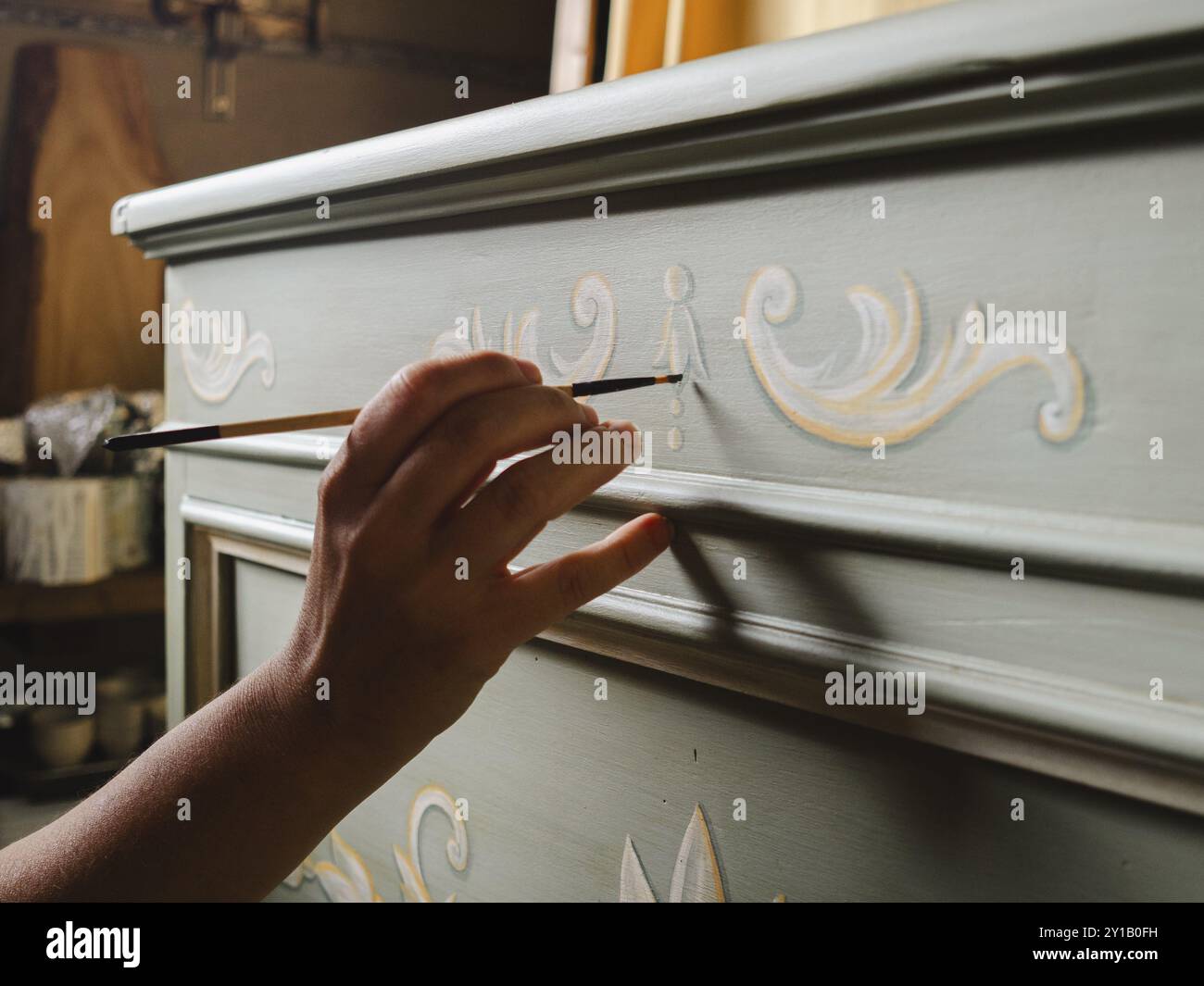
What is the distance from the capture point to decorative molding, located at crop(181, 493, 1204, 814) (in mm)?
287

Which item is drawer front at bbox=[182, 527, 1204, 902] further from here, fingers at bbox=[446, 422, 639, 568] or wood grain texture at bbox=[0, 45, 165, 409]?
wood grain texture at bbox=[0, 45, 165, 409]

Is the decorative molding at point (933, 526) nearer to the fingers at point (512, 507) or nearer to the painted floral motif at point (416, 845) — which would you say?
the fingers at point (512, 507)

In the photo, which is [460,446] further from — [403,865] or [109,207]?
[109,207]

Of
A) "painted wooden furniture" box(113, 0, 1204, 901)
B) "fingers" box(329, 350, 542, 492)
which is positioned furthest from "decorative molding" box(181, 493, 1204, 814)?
"fingers" box(329, 350, 542, 492)

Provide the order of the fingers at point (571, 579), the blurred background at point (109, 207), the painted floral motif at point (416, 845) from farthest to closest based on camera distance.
Result: the blurred background at point (109, 207) → the painted floral motif at point (416, 845) → the fingers at point (571, 579)

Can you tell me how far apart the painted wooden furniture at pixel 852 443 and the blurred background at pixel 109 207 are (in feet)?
2.59

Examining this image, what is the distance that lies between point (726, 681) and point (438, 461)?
0.15 metres

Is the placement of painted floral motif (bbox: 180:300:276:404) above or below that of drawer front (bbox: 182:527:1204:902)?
above

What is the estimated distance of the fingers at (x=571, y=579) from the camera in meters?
0.38

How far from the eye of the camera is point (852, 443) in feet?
1.16

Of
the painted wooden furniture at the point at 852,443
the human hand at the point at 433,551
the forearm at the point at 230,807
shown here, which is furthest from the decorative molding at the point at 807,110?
the forearm at the point at 230,807

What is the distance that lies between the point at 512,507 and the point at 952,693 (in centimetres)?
16

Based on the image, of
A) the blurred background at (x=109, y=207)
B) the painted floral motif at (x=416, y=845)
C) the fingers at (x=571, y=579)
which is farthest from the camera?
the blurred background at (x=109, y=207)

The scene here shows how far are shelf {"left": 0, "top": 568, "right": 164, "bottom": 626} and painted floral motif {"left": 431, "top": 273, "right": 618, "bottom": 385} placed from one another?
99 centimetres
